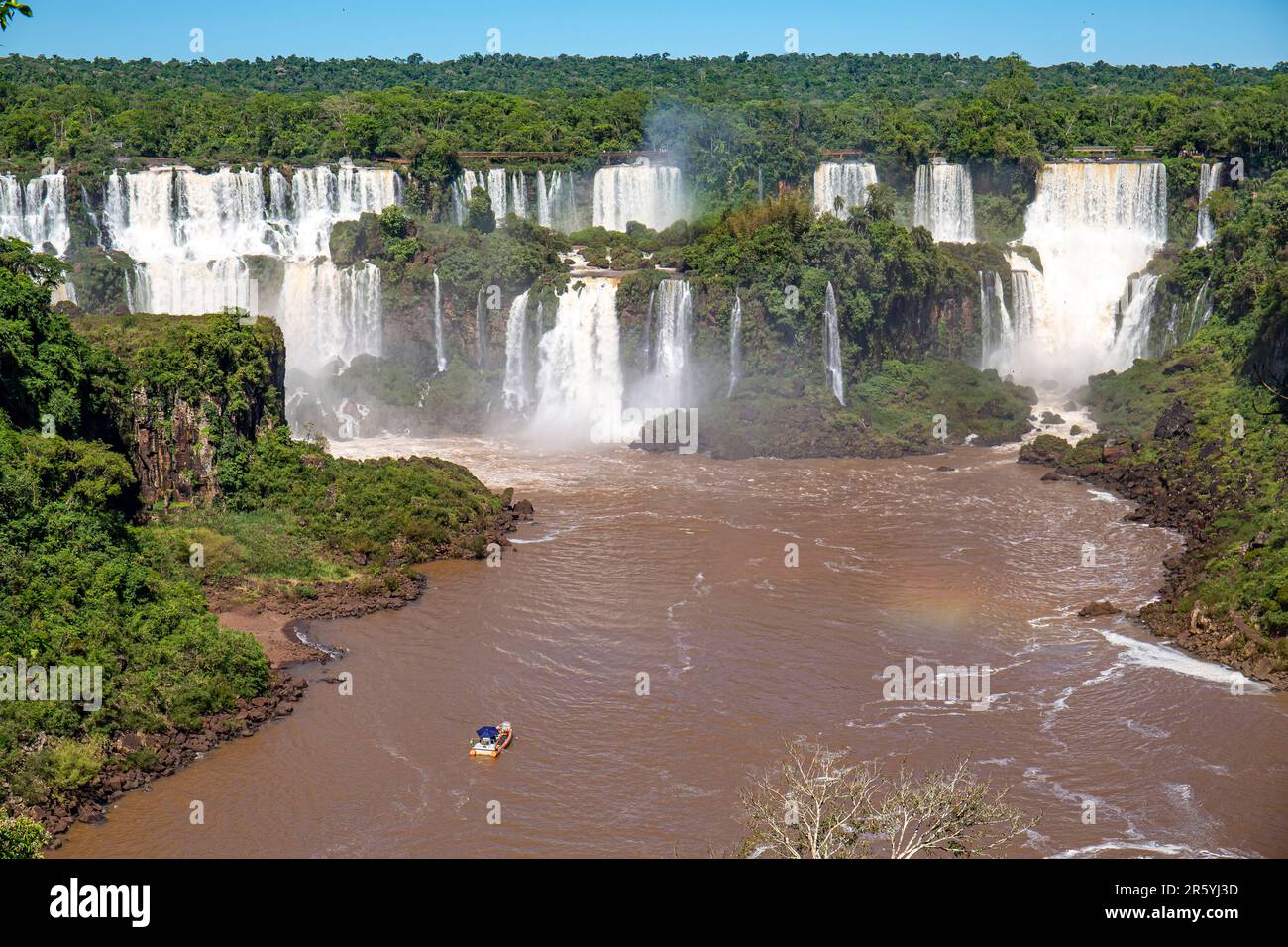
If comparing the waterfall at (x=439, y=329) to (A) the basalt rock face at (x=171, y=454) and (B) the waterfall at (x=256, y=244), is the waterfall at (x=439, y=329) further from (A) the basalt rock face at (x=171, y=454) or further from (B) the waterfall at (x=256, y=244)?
(A) the basalt rock face at (x=171, y=454)

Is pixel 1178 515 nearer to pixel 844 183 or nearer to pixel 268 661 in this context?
pixel 268 661

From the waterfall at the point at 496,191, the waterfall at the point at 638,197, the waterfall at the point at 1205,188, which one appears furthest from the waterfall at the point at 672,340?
the waterfall at the point at 1205,188

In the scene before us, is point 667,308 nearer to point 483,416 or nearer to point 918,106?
point 483,416

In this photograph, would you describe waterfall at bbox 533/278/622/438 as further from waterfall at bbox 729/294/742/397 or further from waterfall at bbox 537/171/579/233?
waterfall at bbox 537/171/579/233

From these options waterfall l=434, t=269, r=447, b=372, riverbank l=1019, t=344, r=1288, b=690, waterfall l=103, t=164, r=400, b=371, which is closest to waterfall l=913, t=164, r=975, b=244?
riverbank l=1019, t=344, r=1288, b=690

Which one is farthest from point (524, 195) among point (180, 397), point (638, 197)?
point (180, 397)

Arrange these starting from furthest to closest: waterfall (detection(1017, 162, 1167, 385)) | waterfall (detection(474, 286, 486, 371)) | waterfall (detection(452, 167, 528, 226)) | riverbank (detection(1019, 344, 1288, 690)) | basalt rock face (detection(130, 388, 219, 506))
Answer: waterfall (detection(452, 167, 528, 226)), waterfall (detection(1017, 162, 1167, 385)), waterfall (detection(474, 286, 486, 371)), basalt rock face (detection(130, 388, 219, 506)), riverbank (detection(1019, 344, 1288, 690))

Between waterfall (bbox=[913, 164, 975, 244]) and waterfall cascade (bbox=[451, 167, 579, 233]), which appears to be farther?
waterfall (bbox=[913, 164, 975, 244])
